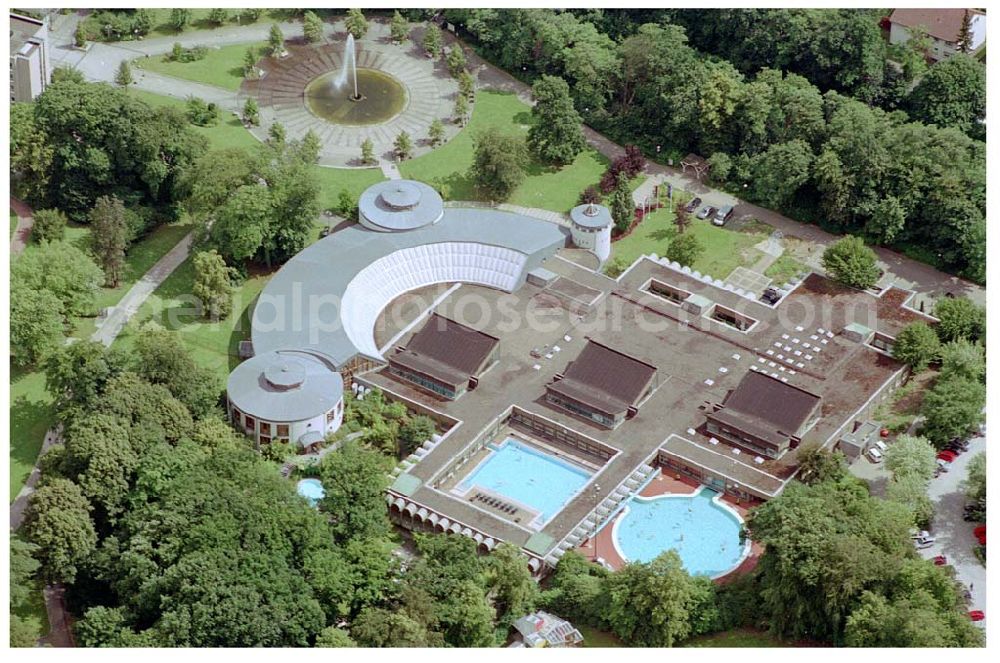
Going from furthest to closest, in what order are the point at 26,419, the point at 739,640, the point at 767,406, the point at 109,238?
the point at 109,238 < the point at 26,419 < the point at 767,406 < the point at 739,640

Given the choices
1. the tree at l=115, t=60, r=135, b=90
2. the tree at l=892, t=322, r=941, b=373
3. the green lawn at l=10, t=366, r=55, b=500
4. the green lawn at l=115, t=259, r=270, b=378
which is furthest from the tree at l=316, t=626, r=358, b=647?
the tree at l=115, t=60, r=135, b=90

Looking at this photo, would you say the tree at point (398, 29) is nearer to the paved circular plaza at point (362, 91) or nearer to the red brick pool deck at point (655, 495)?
the paved circular plaza at point (362, 91)

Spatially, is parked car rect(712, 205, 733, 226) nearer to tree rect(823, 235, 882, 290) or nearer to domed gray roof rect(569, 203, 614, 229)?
domed gray roof rect(569, 203, 614, 229)

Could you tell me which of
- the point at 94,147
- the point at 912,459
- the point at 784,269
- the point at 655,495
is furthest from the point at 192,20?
the point at 912,459

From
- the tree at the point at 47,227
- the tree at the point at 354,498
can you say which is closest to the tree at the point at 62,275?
the tree at the point at 47,227

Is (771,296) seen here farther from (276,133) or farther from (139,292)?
(139,292)
